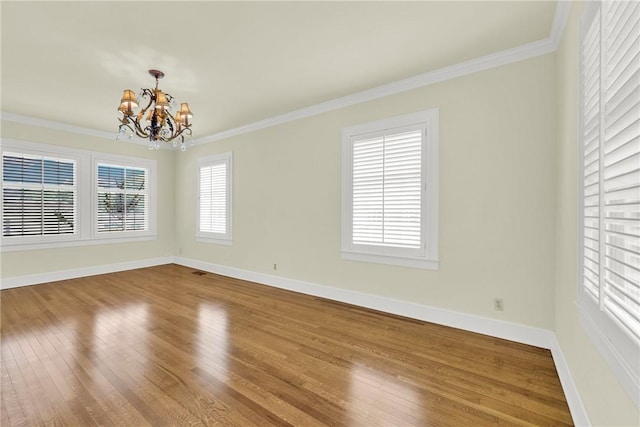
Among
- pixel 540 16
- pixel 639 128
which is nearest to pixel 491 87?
pixel 540 16

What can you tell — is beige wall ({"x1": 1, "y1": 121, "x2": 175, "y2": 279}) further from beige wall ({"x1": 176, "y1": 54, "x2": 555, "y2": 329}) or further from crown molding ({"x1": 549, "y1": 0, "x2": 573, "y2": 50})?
crown molding ({"x1": 549, "y1": 0, "x2": 573, "y2": 50})

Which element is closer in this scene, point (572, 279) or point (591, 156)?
point (591, 156)

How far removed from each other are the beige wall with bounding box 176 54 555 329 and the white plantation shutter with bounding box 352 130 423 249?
11.5 inches

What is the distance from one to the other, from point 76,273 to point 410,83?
21.7ft

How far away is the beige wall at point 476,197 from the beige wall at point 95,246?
13.1 feet

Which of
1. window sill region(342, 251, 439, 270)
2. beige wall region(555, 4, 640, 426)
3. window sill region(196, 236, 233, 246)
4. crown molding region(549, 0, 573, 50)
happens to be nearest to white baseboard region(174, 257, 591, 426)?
beige wall region(555, 4, 640, 426)

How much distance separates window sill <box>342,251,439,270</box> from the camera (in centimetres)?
339

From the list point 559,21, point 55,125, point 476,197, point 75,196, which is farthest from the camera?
point 75,196

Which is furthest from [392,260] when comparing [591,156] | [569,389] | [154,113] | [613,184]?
[154,113]

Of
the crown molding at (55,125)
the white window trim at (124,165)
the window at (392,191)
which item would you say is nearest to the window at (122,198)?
the white window trim at (124,165)

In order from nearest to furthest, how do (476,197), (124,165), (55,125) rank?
(476,197)
(55,125)
(124,165)

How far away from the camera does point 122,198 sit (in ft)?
20.4

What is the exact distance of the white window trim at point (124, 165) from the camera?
5.76 meters

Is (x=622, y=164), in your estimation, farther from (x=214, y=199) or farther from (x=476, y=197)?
(x=214, y=199)
